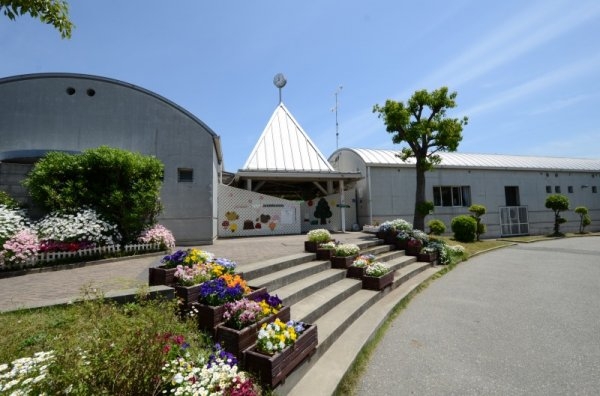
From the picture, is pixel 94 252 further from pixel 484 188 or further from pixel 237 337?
pixel 484 188

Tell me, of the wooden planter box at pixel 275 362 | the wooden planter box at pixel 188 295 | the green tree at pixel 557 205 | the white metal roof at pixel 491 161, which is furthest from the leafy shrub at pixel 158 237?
the green tree at pixel 557 205

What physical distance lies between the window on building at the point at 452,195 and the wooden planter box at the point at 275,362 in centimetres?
2009

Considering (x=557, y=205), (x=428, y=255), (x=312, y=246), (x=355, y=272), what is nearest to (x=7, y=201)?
(x=312, y=246)

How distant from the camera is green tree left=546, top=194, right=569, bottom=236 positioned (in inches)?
854

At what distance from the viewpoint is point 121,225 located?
9320 mm

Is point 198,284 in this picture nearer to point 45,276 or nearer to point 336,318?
point 336,318

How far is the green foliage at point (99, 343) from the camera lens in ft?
6.76

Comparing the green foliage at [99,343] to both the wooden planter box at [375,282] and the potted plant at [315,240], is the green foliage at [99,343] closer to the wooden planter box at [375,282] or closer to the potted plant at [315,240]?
the wooden planter box at [375,282]

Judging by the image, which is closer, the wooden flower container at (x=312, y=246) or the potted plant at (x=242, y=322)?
the potted plant at (x=242, y=322)

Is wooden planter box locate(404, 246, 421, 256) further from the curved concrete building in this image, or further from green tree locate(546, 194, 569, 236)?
green tree locate(546, 194, 569, 236)

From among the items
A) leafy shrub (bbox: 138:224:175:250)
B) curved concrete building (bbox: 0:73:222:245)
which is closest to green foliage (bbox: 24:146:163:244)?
leafy shrub (bbox: 138:224:175:250)

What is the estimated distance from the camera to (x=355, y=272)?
23.4 ft

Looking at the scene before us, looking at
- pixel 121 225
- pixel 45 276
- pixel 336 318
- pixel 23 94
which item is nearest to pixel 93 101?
pixel 23 94

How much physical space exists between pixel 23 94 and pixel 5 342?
1235 centimetres
